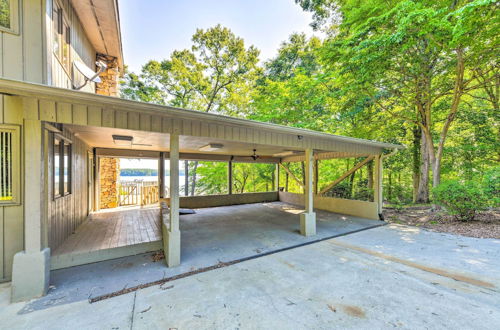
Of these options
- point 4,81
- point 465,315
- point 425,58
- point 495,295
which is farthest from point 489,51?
point 4,81

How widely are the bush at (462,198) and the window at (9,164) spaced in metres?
9.82

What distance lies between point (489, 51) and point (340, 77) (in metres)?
3.90

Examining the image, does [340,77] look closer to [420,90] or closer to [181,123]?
[420,90]

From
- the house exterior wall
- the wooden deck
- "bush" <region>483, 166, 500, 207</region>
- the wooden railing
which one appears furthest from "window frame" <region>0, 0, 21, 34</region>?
"bush" <region>483, 166, 500, 207</region>

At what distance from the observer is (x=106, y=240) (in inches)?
161

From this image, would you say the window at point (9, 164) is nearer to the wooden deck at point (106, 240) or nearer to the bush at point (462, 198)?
the wooden deck at point (106, 240)

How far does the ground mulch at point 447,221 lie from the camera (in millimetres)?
5300

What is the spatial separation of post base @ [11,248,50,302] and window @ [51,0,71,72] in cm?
335

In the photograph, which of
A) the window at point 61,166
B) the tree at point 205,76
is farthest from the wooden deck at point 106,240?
the tree at point 205,76

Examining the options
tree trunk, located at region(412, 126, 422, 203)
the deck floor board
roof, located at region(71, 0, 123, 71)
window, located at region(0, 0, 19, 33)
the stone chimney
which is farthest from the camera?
tree trunk, located at region(412, 126, 422, 203)

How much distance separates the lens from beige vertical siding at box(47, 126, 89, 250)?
133 inches

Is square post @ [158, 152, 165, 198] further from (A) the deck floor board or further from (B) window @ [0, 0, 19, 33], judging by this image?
(B) window @ [0, 0, 19, 33]

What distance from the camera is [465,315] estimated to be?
7.40ft

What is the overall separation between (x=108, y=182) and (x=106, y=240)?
14.0 ft
